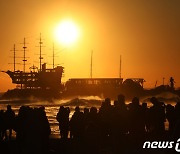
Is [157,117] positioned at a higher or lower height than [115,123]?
higher

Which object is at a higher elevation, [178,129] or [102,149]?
[178,129]

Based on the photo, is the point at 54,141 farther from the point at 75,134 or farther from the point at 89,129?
the point at 89,129

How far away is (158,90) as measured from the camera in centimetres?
13562

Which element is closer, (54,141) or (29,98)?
(54,141)

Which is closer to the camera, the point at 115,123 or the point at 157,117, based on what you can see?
the point at 115,123

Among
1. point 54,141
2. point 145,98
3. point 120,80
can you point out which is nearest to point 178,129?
point 54,141

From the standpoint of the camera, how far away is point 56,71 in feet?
480

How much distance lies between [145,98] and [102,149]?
11614 centimetres

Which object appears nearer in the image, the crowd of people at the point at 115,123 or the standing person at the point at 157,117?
the crowd of people at the point at 115,123

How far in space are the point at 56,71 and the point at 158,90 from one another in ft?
107

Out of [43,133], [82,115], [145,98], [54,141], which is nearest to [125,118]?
[82,115]

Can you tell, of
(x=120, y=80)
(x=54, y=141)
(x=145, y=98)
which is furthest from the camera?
(x=120, y=80)

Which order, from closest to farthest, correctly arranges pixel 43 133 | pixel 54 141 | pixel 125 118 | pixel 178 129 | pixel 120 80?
pixel 178 129, pixel 43 133, pixel 125 118, pixel 54 141, pixel 120 80

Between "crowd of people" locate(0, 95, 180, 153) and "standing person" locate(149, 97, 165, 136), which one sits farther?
"standing person" locate(149, 97, 165, 136)
